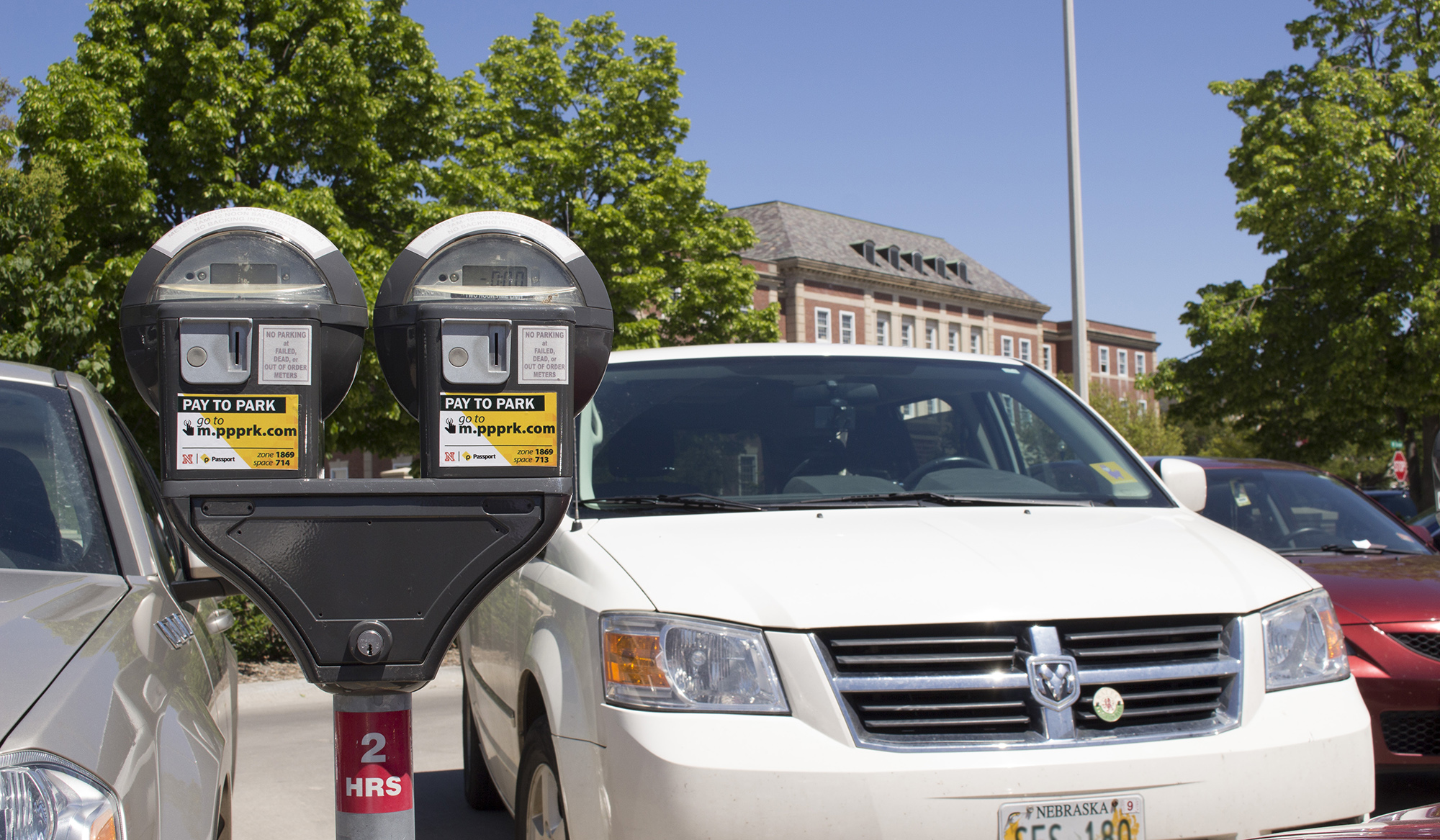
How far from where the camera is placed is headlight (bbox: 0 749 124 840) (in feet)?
4.82

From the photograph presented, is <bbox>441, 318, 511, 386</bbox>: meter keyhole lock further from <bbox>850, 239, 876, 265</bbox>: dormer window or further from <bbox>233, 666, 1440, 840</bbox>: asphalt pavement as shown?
<bbox>850, 239, 876, 265</bbox>: dormer window

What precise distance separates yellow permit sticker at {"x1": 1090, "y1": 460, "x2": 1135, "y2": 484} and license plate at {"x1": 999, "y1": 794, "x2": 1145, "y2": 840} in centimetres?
140

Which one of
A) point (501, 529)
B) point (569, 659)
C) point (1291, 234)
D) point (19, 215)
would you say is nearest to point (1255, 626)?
point (569, 659)

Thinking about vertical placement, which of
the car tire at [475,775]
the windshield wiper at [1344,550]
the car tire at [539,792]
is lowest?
the car tire at [475,775]

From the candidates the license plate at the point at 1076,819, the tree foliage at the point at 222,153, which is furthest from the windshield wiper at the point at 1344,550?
the tree foliage at the point at 222,153

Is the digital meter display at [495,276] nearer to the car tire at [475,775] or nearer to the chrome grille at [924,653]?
the chrome grille at [924,653]

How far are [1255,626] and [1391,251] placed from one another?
23.4 m

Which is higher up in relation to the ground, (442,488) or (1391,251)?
(1391,251)

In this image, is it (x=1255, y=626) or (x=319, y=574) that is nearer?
(x=319, y=574)

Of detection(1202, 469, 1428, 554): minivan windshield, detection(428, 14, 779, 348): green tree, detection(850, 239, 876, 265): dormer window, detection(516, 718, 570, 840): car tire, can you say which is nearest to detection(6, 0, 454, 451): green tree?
detection(428, 14, 779, 348): green tree

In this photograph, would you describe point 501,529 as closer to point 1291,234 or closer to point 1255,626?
point 1255,626

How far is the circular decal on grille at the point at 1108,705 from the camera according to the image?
98.1 inches

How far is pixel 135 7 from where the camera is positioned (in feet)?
52.4

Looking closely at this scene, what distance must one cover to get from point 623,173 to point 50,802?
21.5m
